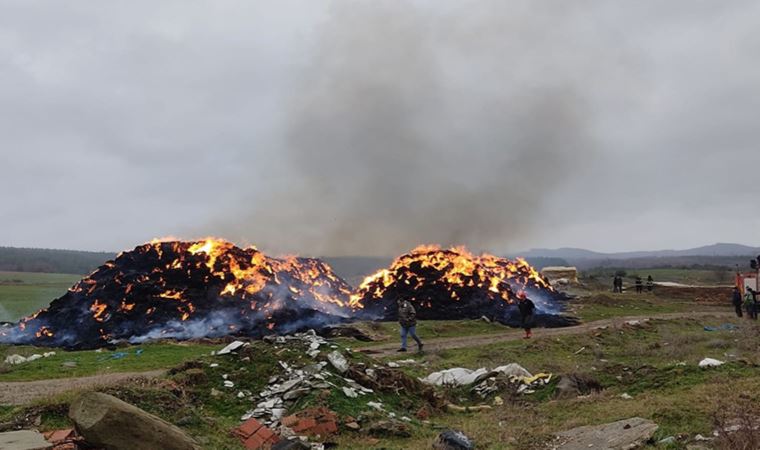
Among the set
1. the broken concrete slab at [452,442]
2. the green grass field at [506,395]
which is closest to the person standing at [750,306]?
the green grass field at [506,395]

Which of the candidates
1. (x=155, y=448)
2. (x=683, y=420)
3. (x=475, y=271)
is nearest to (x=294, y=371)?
(x=155, y=448)

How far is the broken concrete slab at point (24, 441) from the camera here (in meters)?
6.54

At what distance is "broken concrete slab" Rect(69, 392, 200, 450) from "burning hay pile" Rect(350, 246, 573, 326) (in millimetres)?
23542

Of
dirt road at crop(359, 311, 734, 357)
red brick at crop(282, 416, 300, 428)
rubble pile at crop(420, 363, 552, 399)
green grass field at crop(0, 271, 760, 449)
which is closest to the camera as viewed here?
green grass field at crop(0, 271, 760, 449)

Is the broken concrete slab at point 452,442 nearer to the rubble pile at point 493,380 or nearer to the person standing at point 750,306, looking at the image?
the rubble pile at point 493,380

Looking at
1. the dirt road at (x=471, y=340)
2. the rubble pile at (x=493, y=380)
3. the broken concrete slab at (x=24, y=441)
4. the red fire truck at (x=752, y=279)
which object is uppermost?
the red fire truck at (x=752, y=279)

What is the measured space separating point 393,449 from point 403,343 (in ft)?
35.9

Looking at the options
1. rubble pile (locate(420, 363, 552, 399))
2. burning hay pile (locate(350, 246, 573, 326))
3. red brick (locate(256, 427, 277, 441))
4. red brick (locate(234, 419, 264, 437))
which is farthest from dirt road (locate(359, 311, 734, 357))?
red brick (locate(256, 427, 277, 441))

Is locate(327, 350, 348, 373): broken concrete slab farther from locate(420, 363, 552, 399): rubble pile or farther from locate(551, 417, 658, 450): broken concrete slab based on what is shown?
locate(551, 417, 658, 450): broken concrete slab

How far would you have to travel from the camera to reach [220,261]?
3131 cm

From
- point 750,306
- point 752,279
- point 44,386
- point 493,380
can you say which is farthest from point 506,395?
point 752,279

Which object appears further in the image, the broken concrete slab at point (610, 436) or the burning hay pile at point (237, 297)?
the burning hay pile at point (237, 297)

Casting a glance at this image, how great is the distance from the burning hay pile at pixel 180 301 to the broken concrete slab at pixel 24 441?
→ 1820 cm

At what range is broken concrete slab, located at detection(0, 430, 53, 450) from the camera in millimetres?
6535
